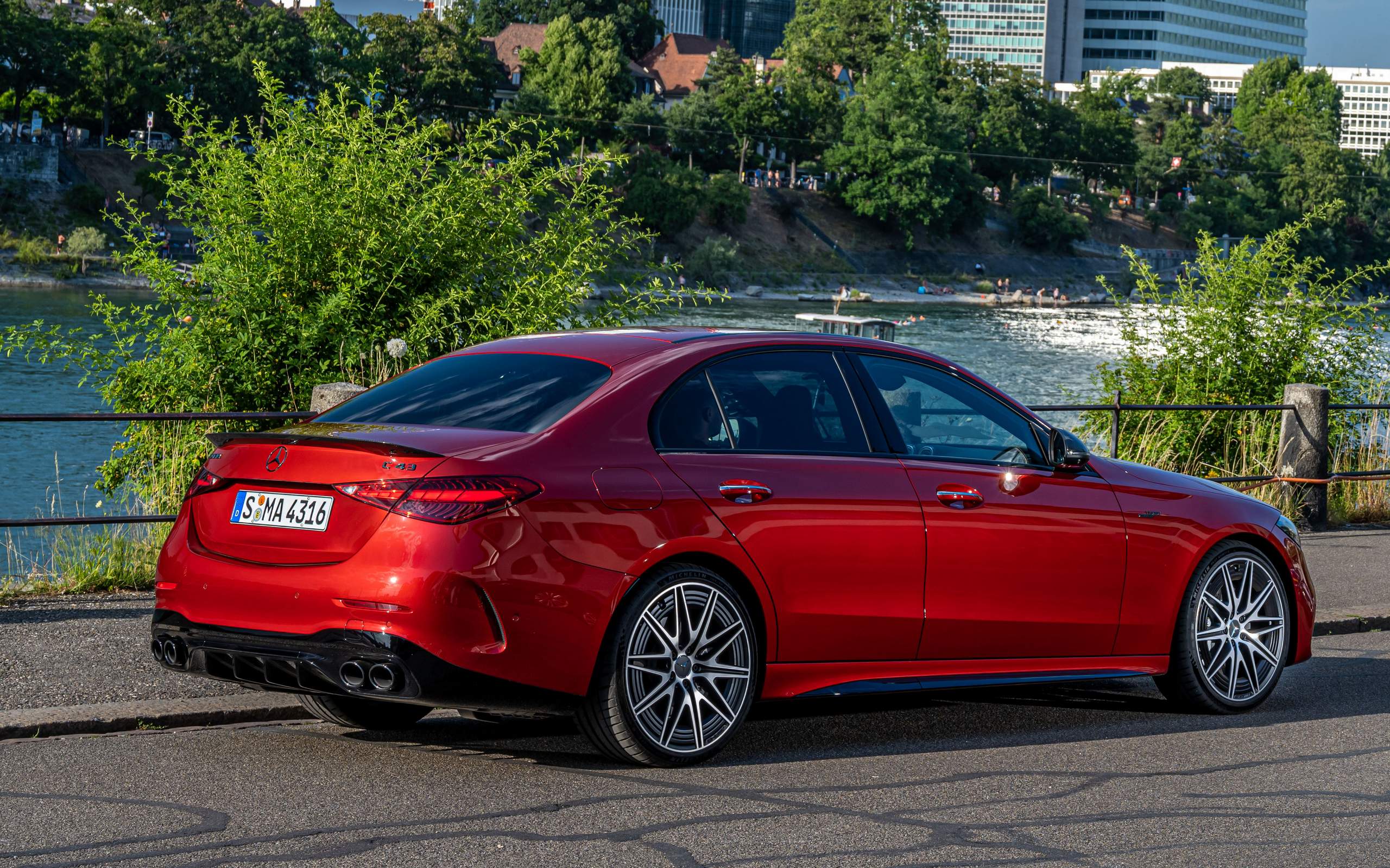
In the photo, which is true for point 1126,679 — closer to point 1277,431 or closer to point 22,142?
point 1277,431

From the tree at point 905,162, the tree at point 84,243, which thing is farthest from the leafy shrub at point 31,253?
the tree at point 905,162

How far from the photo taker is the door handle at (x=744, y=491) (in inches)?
228

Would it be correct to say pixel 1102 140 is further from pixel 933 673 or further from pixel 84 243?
pixel 933 673

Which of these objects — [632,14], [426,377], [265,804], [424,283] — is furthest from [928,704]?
[632,14]


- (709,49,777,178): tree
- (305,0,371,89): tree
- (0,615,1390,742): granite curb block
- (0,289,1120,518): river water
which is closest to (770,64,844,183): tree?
(709,49,777,178): tree

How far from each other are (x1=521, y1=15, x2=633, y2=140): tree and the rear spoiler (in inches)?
4357

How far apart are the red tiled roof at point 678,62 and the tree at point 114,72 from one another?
79.6 metres

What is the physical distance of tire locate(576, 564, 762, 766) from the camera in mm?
5562

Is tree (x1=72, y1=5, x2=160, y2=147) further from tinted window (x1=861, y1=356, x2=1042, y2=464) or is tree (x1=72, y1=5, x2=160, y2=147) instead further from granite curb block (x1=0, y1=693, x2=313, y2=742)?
tinted window (x1=861, y1=356, x2=1042, y2=464)

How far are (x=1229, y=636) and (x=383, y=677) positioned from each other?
3862mm

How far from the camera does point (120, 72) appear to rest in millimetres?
92875

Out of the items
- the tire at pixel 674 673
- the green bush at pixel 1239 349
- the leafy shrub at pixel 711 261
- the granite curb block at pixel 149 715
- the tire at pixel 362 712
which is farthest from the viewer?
the leafy shrub at pixel 711 261

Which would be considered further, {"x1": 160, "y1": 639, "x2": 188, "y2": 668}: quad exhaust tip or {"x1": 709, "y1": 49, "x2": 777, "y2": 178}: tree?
{"x1": 709, "y1": 49, "x2": 777, "y2": 178}: tree

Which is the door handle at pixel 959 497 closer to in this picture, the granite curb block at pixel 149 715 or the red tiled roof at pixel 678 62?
the granite curb block at pixel 149 715
